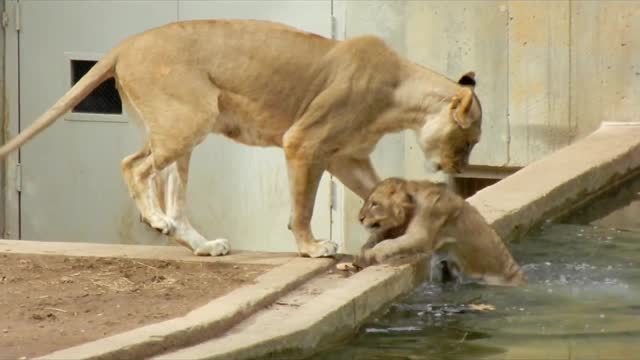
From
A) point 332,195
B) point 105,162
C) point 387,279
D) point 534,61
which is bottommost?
point 387,279

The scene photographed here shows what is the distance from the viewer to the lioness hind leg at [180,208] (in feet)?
24.1

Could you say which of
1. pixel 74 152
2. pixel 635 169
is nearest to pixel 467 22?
pixel 635 169

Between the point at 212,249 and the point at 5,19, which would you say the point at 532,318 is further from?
the point at 5,19

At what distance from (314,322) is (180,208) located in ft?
7.10

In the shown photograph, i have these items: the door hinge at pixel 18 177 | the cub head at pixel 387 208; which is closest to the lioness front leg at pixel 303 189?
the cub head at pixel 387 208

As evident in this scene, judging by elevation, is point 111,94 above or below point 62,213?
above

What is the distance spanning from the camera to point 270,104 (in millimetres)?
7430

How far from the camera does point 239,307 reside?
578 cm

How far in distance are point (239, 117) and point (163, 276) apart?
3.50 ft

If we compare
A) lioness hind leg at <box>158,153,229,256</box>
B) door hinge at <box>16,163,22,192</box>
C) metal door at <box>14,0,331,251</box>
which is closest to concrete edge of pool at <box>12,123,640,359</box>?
lioness hind leg at <box>158,153,229,256</box>

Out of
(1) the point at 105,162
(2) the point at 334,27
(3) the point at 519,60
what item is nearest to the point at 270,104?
(2) the point at 334,27

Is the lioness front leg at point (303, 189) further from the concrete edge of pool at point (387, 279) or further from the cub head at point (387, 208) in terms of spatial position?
the concrete edge of pool at point (387, 279)

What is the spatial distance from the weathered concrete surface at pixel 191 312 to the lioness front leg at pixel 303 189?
0.12 metres

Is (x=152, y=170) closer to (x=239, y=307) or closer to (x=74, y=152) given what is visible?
(x=239, y=307)
